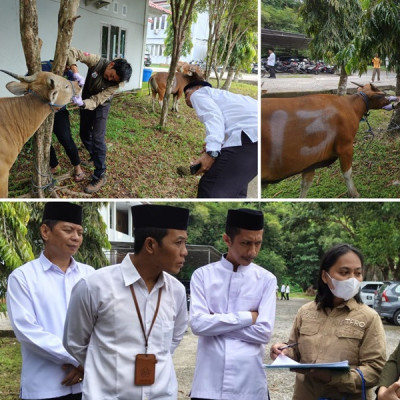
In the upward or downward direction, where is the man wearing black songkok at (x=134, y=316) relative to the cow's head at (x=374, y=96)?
downward

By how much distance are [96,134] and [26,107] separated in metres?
1.00

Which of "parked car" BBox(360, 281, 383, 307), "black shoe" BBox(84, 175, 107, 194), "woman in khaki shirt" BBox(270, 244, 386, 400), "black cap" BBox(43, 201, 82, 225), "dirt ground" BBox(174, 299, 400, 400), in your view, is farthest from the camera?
"parked car" BBox(360, 281, 383, 307)

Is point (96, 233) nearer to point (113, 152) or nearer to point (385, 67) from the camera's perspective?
point (113, 152)

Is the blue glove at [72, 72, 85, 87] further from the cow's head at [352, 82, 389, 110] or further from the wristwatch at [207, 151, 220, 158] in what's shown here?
the cow's head at [352, 82, 389, 110]

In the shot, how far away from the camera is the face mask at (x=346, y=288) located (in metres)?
3.07

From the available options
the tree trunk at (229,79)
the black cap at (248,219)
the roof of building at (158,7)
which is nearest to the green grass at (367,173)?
the black cap at (248,219)

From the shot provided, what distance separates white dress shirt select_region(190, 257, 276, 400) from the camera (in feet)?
10.7

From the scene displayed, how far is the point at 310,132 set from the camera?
6.35 metres

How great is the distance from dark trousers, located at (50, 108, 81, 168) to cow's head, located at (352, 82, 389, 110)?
121 inches

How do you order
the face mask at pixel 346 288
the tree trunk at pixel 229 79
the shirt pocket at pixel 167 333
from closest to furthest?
the shirt pocket at pixel 167 333, the face mask at pixel 346 288, the tree trunk at pixel 229 79

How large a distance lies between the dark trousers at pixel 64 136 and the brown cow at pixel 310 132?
199 cm

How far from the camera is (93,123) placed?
22.1 ft

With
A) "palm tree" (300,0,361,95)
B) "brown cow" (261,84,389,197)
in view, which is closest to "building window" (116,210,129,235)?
"brown cow" (261,84,389,197)

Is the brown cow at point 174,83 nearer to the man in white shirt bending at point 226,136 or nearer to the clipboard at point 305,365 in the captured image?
the man in white shirt bending at point 226,136
